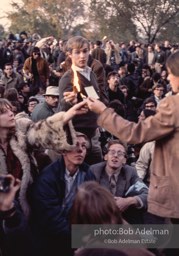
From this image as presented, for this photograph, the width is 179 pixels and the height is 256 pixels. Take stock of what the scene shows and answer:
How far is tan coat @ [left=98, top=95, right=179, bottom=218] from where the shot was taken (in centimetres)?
344

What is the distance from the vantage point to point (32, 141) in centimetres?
410

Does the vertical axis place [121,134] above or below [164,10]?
below

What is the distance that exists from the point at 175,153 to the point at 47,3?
44.9 meters

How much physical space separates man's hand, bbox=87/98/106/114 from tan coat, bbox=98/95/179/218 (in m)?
0.04

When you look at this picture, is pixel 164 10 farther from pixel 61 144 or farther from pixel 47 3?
pixel 61 144

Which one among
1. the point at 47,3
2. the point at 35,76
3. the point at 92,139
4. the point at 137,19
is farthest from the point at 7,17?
the point at 92,139

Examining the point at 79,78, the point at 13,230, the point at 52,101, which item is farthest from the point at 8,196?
the point at 52,101

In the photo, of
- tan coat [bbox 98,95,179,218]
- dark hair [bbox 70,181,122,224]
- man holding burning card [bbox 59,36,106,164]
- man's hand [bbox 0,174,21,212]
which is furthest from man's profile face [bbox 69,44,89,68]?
dark hair [bbox 70,181,122,224]

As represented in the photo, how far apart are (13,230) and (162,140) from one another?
1.13 meters

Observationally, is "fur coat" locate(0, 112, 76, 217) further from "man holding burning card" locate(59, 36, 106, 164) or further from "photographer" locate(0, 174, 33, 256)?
"man holding burning card" locate(59, 36, 106, 164)

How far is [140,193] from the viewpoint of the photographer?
495cm

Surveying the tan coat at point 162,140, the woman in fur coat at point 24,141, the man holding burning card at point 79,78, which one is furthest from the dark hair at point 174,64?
the man holding burning card at point 79,78

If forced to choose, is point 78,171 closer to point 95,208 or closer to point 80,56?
point 80,56

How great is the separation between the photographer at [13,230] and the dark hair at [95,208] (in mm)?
483
